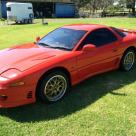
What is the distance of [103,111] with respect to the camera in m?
5.38

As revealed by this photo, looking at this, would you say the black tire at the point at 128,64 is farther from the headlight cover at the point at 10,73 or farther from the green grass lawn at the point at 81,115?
the headlight cover at the point at 10,73

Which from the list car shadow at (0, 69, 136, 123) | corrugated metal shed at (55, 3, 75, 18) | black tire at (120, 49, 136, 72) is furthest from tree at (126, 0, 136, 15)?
car shadow at (0, 69, 136, 123)

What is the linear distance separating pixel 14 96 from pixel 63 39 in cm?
209

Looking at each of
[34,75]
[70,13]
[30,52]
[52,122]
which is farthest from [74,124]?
[70,13]

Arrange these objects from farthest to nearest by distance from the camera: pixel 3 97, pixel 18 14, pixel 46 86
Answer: pixel 18 14, pixel 46 86, pixel 3 97

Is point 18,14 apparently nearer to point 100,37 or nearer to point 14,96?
point 100,37

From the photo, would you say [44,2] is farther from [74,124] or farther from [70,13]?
[74,124]

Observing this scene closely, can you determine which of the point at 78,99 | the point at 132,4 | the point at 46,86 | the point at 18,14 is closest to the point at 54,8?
the point at 132,4

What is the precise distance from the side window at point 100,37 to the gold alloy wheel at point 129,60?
0.70 m

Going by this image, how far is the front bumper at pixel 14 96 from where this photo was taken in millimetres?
5059

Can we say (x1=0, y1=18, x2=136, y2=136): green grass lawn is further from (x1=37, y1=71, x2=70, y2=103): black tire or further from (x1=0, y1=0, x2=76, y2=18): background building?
(x1=0, y1=0, x2=76, y2=18): background building

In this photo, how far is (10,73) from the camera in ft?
17.4

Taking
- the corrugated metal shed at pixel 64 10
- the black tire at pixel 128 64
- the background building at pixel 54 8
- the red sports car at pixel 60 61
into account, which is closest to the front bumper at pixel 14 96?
the red sports car at pixel 60 61

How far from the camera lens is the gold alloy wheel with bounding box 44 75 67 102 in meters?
5.62
